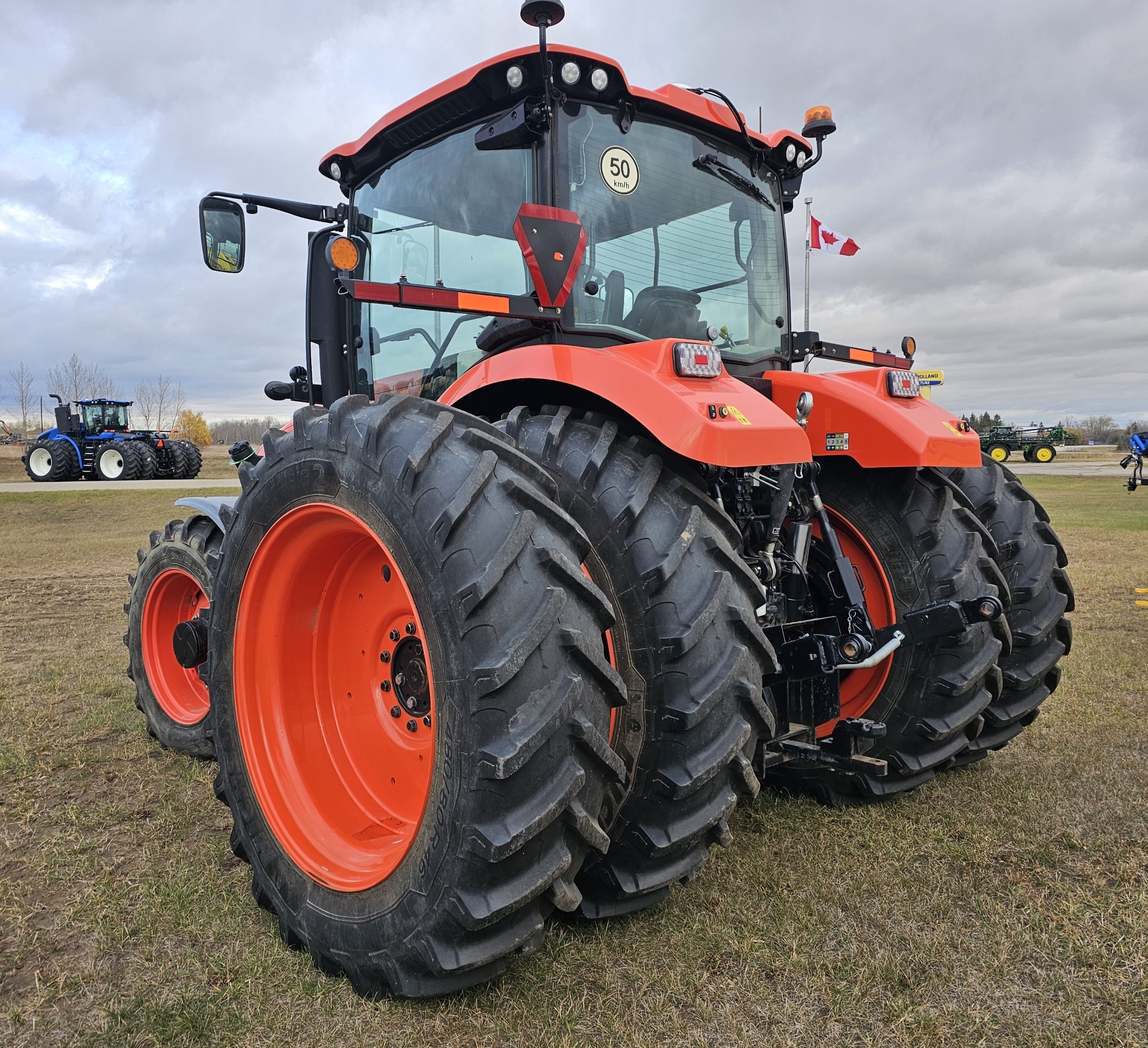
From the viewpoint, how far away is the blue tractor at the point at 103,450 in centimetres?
2655

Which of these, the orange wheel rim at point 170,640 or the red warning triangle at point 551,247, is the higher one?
the red warning triangle at point 551,247

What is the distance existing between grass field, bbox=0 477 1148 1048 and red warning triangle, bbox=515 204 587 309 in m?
1.85

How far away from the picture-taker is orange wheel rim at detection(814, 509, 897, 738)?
3.13m

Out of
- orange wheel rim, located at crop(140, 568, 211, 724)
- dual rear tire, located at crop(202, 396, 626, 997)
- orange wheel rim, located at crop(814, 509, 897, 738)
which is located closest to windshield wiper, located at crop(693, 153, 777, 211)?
orange wheel rim, located at crop(814, 509, 897, 738)

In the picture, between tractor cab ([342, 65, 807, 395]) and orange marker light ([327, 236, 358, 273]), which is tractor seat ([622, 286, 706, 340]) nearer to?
tractor cab ([342, 65, 807, 395])

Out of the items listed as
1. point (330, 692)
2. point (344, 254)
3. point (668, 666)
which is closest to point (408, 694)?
point (330, 692)

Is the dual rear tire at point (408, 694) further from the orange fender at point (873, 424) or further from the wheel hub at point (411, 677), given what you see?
the orange fender at point (873, 424)

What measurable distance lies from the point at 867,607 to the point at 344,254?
2.20 meters

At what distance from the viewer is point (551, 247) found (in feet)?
8.17

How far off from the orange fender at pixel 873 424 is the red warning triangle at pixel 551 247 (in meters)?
1.09

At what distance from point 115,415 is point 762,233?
29.9 m

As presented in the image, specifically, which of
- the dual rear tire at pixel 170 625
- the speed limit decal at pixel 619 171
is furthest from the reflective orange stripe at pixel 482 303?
the dual rear tire at pixel 170 625

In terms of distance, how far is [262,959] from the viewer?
2234 millimetres

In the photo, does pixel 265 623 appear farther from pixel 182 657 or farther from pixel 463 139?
pixel 463 139
